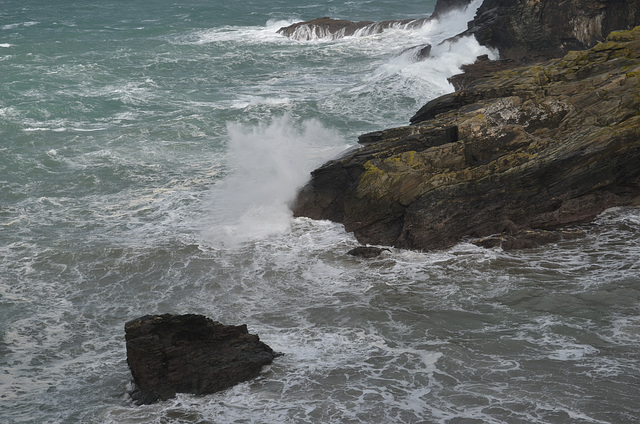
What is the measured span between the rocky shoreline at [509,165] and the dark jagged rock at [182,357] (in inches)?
220

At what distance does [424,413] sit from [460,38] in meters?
25.3

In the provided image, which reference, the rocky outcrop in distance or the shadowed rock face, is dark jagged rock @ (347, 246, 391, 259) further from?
the rocky outcrop in distance

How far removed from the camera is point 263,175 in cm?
2033

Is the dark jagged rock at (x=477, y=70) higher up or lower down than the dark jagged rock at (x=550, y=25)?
lower down

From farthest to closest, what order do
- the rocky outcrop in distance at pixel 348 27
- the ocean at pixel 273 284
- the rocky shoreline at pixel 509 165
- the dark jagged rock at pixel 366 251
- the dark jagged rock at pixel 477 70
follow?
the rocky outcrop in distance at pixel 348 27, the dark jagged rock at pixel 477 70, the rocky shoreline at pixel 509 165, the dark jagged rock at pixel 366 251, the ocean at pixel 273 284

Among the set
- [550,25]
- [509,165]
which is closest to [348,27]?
[550,25]

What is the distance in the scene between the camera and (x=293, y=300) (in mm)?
13711

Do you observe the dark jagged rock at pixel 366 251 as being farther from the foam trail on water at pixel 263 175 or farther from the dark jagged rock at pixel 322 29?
the dark jagged rock at pixel 322 29

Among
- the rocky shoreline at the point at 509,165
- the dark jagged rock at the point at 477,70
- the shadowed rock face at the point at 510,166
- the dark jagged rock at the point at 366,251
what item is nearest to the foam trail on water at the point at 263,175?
the rocky shoreline at the point at 509,165

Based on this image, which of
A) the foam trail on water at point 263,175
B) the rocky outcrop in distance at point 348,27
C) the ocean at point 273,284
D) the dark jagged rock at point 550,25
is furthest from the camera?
Answer: the rocky outcrop in distance at point 348,27

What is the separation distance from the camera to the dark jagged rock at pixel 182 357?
1052cm

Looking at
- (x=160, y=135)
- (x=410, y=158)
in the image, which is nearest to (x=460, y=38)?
(x=160, y=135)

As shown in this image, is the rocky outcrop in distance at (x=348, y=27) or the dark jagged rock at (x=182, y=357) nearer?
the dark jagged rock at (x=182, y=357)

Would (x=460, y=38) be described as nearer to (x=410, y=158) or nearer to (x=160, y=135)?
(x=160, y=135)
